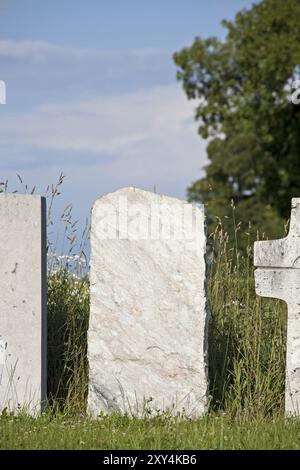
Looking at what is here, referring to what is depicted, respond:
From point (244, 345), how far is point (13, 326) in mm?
1856

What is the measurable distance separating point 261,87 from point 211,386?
1455 centimetres

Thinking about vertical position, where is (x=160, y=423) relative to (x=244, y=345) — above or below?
below

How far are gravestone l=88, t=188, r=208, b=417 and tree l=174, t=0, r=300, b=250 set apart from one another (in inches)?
505

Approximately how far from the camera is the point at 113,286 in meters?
6.44

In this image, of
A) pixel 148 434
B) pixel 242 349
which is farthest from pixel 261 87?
pixel 148 434

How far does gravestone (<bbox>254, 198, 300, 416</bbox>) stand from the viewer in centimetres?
635

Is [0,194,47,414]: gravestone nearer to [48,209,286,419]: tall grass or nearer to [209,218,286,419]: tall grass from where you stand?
[48,209,286,419]: tall grass

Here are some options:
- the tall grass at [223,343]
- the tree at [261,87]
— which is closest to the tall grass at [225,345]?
the tall grass at [223,343]

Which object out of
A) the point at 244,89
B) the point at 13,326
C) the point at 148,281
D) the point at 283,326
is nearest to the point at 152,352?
the point at 148,281

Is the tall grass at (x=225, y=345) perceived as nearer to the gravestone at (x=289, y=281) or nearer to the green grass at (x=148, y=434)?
the gravestone at (x=289, y=281)

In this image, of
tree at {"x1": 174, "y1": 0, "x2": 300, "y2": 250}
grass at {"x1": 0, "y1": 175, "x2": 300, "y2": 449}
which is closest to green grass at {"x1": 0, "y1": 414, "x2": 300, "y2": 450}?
grass at {"x1": 0, "y1": 175, "x2": 300, "y2": 449}

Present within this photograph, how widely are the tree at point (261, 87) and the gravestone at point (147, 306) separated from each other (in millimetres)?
12839

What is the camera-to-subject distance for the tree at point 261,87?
66.5 feet

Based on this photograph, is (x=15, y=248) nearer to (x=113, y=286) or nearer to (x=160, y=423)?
(x=113, y=286)
